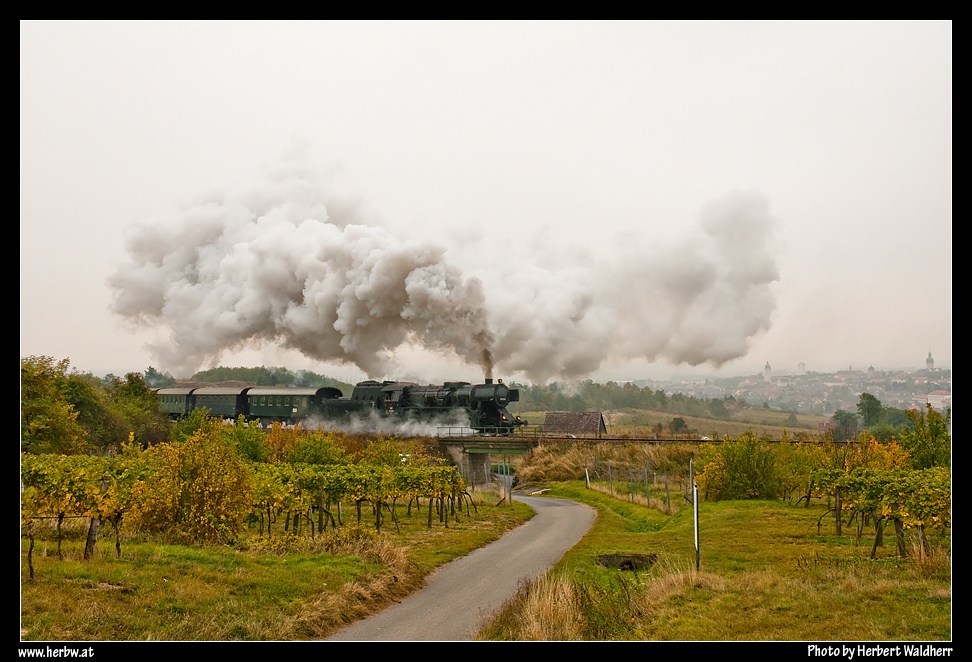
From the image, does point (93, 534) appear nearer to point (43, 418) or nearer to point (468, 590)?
point (468, 590)

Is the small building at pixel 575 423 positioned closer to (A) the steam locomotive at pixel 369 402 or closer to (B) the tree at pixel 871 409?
(A) the steam locomotive at pixel 369 402

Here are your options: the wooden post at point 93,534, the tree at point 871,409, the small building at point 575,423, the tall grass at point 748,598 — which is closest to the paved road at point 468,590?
the tall grass at point 748,598

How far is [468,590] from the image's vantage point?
1232 centimetres

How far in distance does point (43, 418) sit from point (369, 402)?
19274mm

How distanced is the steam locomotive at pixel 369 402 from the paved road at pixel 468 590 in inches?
648

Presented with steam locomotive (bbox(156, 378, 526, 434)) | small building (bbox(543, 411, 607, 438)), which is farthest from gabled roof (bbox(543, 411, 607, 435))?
steam locomotive (bbox(156, 378, 526, 434))

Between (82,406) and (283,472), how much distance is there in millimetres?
21851

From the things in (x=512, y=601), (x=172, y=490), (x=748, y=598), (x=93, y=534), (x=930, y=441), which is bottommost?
(x=512, y=601)

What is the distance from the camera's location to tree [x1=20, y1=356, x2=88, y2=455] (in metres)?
22.2

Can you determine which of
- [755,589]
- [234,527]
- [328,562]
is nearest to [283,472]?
[234,527]

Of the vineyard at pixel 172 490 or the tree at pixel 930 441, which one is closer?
the vineyard at pixel 172 490

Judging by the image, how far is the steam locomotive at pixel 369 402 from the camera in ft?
123

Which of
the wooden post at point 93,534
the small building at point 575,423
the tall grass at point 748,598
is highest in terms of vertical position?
the wooden post at point 93,534

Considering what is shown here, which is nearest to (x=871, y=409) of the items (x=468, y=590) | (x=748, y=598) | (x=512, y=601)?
(x=748, y=598)
